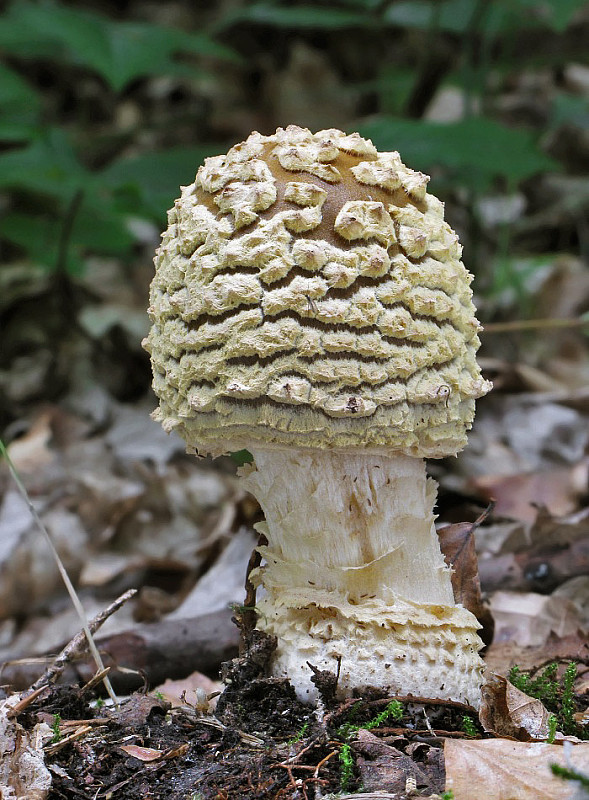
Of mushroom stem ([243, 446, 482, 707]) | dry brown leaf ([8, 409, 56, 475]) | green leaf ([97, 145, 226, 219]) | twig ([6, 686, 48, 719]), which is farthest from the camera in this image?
dry brown leaf ([8, 409, 56, 475])

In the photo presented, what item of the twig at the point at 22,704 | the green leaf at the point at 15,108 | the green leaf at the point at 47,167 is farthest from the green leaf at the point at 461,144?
the twig at the point at 22,704

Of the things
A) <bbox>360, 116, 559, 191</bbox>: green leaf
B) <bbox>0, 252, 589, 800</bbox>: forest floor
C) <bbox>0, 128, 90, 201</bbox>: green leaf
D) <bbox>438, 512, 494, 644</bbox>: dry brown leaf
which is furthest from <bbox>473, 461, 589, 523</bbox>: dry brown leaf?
<bbox>0, 128, 90, 201</bbox>: green leaf

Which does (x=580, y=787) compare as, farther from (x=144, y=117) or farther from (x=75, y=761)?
(x=144, y=117)

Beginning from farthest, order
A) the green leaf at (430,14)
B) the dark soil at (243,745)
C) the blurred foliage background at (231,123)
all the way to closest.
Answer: the green leaf at (430,14) < the blurred foliage background at (231,123) < the dark soil at (243,745)

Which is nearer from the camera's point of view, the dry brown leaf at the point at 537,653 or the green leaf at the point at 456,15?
the dry brown leaf at the point at 537,653

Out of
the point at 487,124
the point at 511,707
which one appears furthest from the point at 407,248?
the point at 487,124

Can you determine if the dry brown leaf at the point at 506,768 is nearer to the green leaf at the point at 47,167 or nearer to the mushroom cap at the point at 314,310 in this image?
the mushroom cap at the point at 314,310

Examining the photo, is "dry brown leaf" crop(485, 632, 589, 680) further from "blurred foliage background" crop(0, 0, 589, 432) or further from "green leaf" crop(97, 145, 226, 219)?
"green leaf" crop(97, 145, 226, 219)
